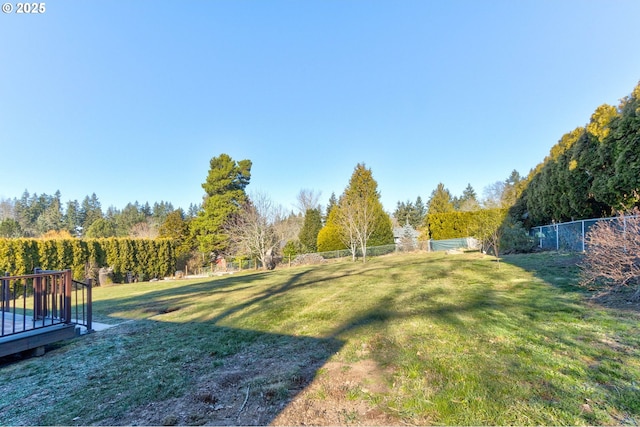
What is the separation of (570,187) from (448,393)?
13.5 m

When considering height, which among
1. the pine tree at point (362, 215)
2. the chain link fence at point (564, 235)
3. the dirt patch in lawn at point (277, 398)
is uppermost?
the pine tree at point (362, 215)

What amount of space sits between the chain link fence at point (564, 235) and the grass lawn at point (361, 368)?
6.58m

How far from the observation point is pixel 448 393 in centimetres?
233

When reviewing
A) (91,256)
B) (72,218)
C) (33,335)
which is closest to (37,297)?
(33,335)

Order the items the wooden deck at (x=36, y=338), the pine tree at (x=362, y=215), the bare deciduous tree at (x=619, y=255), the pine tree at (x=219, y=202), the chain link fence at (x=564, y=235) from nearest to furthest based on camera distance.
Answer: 1. the wooden deck at (x=36, y=338)
2. the bare deciduous tree at (x=619, y=255)
3. the chain link fence at (x=564, y=235)
4. the pine tree at (x=362, y=215)
5. the pine tree at (x=219, y=202)

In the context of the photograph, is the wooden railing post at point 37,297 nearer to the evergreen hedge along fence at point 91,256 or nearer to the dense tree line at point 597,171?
the dense tree line at point 597,171

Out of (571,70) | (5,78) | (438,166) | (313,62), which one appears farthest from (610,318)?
(438,166)

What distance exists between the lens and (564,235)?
477 inches

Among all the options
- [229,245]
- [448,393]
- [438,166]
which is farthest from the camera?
[229,245]

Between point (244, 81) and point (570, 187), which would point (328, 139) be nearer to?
point (244, 81)

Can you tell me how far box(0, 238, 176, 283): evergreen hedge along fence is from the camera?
599 inches

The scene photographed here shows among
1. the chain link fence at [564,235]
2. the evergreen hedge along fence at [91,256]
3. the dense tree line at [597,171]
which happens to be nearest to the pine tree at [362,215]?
the chain link fence at [564,235]

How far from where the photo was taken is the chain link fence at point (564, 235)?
34.0 ft

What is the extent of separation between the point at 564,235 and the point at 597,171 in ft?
10.3
